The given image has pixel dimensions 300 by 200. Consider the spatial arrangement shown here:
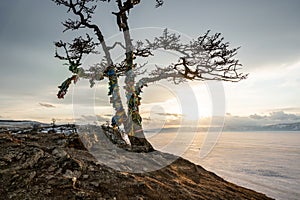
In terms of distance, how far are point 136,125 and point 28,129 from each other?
18.9 feet

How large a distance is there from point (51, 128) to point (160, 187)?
796 cm

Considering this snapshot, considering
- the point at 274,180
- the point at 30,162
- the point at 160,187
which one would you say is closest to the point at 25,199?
the point at 30,162

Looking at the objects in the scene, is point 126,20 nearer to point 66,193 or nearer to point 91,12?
point 91,12

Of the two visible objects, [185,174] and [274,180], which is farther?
[274,180]

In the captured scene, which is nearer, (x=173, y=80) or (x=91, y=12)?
(x=91, y=12)

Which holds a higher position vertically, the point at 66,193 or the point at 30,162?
the point at 30,162

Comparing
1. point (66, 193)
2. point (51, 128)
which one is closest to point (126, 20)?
point (51, 128)

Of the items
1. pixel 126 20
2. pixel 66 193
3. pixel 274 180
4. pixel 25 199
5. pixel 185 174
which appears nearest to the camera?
pixel 25 199

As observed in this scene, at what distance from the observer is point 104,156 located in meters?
8.74

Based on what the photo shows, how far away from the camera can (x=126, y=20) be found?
41.4ft

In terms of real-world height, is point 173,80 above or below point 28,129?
above

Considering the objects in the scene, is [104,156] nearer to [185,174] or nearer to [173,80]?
[185,174]

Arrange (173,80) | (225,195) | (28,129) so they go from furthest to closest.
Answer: (173,80), (28,129), (225,195)

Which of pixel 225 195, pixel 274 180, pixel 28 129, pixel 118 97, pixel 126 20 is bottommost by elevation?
pixel 274 180
